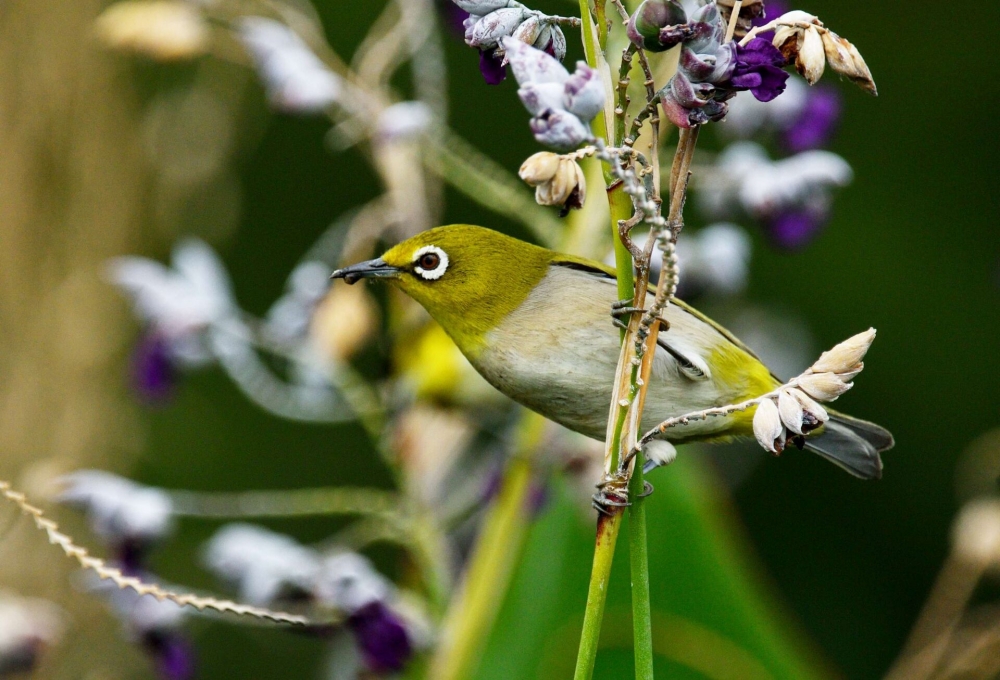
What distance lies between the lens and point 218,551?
1.25m

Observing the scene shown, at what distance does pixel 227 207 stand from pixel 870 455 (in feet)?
5.74

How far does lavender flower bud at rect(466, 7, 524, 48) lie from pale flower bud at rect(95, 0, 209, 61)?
85cm

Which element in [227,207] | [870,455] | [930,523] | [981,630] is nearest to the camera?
[870,455]

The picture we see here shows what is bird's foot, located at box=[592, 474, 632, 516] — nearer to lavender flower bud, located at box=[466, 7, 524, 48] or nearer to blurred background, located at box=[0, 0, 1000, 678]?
lavender flower bud, located at box=[466, 7, 524, 48]

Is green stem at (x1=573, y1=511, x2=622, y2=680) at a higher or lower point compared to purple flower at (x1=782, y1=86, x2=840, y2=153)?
lower

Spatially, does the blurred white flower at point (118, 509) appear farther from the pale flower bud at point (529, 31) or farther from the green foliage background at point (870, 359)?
the green foliage background at point (870, 359)

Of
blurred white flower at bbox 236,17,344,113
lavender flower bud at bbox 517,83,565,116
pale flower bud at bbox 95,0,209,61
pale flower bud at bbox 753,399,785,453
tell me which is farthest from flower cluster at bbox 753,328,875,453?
pale flower bud at bbox 95,0,209,61

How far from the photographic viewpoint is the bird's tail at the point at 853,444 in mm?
1006

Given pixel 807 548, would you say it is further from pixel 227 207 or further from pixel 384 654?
pixel 384 654

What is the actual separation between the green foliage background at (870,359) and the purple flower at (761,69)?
241 centimetres

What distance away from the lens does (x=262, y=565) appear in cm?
120

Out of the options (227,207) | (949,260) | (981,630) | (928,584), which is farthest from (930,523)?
(227,207)

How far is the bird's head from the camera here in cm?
97

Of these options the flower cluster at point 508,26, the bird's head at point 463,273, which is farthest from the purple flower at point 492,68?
the bird's head at point 463,273
